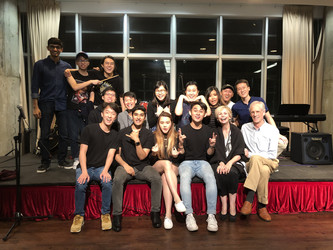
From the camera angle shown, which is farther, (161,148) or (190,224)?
(161,148)

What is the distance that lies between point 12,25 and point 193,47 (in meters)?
3.65

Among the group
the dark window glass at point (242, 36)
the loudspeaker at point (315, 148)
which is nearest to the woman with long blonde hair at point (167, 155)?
the loudspeaker at point (315, 148)

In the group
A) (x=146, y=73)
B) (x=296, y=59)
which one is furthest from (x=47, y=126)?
(x=296, y=59)

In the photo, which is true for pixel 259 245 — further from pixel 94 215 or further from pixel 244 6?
pixel 244 6

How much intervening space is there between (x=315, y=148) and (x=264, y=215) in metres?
1.70

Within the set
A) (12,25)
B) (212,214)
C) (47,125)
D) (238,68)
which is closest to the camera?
(212,214)

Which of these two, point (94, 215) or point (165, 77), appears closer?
point (94, 215)

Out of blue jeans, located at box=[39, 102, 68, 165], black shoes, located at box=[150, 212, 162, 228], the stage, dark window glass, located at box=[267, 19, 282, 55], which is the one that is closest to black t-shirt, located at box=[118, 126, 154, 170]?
the stage

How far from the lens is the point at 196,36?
18.4 feet

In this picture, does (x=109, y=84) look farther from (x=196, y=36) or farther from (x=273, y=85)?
(x=273, y=85)

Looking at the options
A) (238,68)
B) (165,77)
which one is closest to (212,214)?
(165,77)

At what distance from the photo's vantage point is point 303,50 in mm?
5320

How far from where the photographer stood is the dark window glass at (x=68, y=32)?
5.36 metres

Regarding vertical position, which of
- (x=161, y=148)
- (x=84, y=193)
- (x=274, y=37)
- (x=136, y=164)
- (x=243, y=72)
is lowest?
(x=84, y=193)
